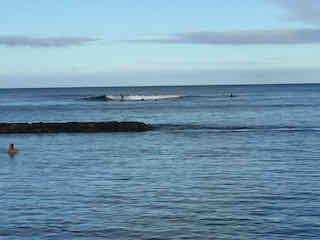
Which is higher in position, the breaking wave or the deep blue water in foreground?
the breaking wave

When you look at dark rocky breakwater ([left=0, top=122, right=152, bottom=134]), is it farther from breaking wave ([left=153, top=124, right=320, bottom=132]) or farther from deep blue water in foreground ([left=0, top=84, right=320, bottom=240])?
deep blue water in foreground ([left=0, top=84, right=320, bottom=240])

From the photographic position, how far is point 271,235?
2228cm

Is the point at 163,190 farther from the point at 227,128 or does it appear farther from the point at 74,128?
the point at 227,128

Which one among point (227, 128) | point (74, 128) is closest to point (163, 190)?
point (74, 128)

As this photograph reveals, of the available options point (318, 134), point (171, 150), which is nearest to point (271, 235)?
point (171, 150)

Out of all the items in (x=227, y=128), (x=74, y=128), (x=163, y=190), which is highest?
(x=74, y=128)

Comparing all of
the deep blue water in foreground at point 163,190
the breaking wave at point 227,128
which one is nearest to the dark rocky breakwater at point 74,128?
the breaking wave at point 227,128

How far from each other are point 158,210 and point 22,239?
23.0 feet

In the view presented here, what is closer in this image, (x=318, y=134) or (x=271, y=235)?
(x=271, y=235)

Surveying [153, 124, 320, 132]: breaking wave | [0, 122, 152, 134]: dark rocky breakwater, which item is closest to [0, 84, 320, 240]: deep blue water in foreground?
[153, 124, 320, 132]: breaking wave

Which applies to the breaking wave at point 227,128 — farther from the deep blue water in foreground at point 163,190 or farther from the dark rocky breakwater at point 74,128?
the deep blue water in foreground at point 163,190

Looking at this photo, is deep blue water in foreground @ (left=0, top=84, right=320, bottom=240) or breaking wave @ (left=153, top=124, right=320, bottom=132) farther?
breaking wave @ (left=153, top=124, right=320, bottom=132)

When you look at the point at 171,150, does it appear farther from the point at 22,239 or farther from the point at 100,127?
the point at 22,239

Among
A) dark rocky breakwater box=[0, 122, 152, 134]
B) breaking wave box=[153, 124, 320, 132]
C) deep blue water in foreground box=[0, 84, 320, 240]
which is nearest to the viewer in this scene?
deep blue water in foreground box=[0, 84, 320, 240]
